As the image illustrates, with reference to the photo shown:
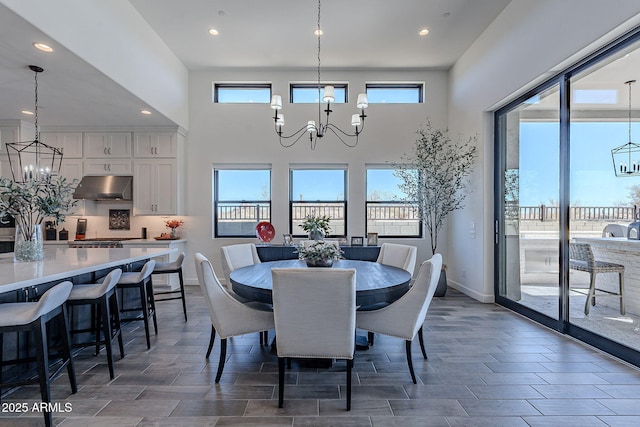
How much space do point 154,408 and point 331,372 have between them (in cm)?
130

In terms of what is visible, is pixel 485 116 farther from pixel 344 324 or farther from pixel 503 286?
pixel 344 324

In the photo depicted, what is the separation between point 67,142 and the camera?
5348mm

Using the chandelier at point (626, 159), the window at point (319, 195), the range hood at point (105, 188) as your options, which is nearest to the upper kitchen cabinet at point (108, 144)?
the range hood at point (105, 188)

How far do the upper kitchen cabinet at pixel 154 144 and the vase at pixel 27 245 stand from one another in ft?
Result: 8.99

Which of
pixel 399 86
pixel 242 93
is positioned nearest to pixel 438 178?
pixel 399 86

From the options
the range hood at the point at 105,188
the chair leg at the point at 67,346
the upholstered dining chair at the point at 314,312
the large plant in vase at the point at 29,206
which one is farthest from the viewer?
the range hood at the point at 105,188

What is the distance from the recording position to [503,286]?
4395 mm

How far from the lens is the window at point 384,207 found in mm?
5816

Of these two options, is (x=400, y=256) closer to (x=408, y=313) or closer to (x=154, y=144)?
(x=408, y=313)

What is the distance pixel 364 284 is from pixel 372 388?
76 cm

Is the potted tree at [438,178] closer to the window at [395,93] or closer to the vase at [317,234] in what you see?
the window at [395,93]

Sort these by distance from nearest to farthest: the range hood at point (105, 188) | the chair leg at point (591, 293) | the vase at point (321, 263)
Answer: the vase at point (321, 263) → the chair leg at point (591, 293) → the range hood at point (105, 188)

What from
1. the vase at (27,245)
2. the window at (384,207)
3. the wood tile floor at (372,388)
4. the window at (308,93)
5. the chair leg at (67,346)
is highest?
the window at (308,93)

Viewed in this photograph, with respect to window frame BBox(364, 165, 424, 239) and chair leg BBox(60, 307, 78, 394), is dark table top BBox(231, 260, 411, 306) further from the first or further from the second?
window frame BBox(364, 165, 424, 239)
